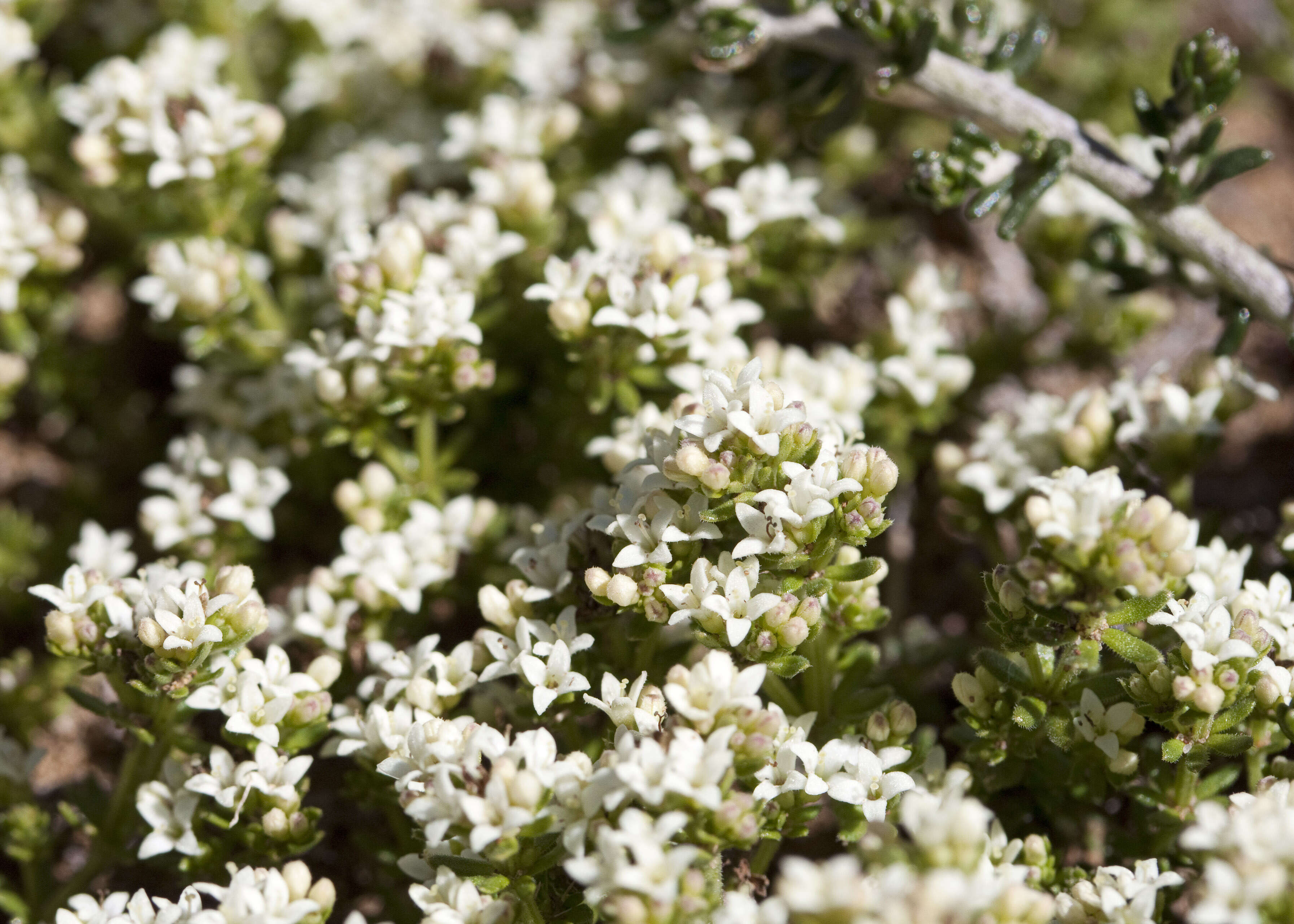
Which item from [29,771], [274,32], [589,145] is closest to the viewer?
[29,771]

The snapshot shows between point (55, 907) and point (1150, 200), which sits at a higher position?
point (1150, 200)

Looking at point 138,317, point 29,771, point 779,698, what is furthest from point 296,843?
point 138,317

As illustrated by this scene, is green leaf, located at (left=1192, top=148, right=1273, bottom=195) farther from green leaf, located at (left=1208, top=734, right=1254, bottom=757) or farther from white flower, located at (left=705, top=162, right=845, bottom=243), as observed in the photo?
green leaf, located at (left=1208, top=734, right=1254, bottom=757)

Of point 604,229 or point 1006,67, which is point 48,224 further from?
point 1006,67

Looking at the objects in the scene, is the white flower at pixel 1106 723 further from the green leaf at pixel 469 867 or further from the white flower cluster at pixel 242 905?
the white flower cluster at pixel 242 905

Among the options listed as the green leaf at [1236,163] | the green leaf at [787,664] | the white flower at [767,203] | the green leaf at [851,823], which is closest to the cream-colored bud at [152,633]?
the green leaf at [787,664]

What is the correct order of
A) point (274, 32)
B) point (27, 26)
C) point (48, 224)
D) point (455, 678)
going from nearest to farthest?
point (455, 678), point (48, 224), point (27, 26), point (274, 32)
